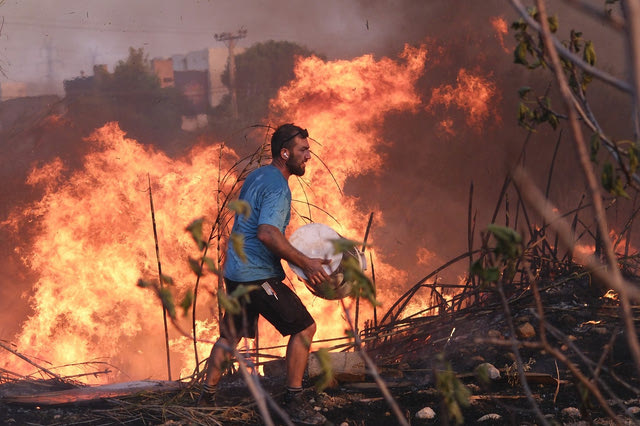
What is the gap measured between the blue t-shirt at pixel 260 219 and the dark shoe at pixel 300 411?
74cm

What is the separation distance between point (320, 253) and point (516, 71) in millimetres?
11742

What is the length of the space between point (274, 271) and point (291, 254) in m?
0.35

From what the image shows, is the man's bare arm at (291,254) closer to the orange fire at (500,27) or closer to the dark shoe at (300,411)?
the dark shoe at (300,411)

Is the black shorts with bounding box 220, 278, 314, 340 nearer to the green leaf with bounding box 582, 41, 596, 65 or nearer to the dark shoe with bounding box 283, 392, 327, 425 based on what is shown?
the dark shoe with bounding box 283, 392, 327, 425

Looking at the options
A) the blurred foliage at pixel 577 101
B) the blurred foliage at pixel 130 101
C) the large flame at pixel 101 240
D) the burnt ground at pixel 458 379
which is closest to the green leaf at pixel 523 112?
the blurred foliage at pixel 577 101

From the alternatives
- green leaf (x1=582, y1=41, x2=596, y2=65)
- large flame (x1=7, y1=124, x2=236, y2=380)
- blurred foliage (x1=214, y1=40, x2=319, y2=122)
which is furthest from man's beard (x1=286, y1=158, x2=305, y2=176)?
blurred foliage (x1=214, y1=40, x2=319, y2=122)

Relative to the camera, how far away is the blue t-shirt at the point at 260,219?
13.3 ft

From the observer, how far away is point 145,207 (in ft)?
45.9

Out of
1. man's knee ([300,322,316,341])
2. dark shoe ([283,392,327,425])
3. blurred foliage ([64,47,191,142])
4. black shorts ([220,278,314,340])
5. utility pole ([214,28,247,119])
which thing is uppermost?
utility pole ([214,28,247,119])

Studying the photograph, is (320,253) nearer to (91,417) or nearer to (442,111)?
(91,417)

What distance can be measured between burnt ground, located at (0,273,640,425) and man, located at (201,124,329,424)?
0.68ft

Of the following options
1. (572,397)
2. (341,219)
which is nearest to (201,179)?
(341,219)

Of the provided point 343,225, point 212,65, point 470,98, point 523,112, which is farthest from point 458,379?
point 212,65

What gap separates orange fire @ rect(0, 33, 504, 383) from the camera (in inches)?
506
